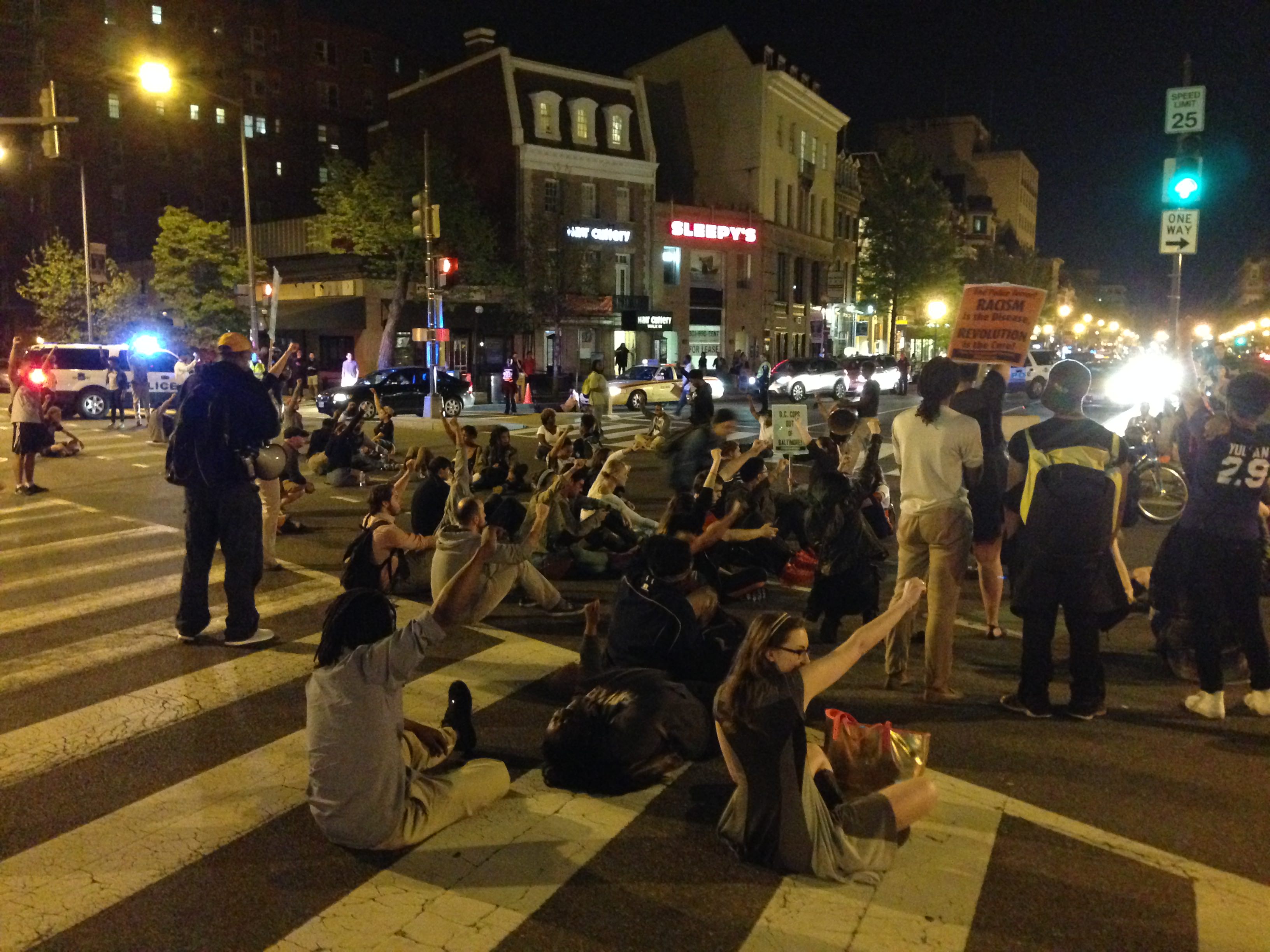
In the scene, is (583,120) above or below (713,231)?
above

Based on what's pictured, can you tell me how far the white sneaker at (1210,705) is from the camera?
5.71 m

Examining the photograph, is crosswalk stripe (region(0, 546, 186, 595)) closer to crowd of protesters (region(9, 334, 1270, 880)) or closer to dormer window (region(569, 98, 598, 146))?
crowd of protesters (region(9, 334, 1270, 880))

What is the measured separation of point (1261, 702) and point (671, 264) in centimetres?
4280

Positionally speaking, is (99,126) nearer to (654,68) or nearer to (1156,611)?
(654,68)

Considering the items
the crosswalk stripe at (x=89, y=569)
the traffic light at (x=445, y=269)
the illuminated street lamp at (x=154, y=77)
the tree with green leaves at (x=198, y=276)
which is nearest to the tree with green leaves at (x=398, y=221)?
the tree with green leaves at (x=198, y=276)

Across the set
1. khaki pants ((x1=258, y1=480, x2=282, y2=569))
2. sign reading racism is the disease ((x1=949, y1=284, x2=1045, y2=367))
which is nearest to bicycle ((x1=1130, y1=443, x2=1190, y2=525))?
sign reading racism is the disease ((x1=949, y1=284, x2=1045, y2=367))

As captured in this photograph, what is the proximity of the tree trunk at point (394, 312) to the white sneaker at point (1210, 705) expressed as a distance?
3303cm

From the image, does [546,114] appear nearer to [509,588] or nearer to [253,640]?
[253,640]

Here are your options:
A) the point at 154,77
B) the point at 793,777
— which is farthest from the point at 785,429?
the point at 154,77

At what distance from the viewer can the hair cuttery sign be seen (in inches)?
1806

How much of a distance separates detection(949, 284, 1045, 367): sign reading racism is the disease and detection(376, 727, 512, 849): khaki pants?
514cm

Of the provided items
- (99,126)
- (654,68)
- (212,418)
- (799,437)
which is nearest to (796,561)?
(799,437)

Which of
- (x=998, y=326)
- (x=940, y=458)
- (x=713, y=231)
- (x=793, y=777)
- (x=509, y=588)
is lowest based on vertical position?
(x=793, y=777)

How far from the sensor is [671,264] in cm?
4706
